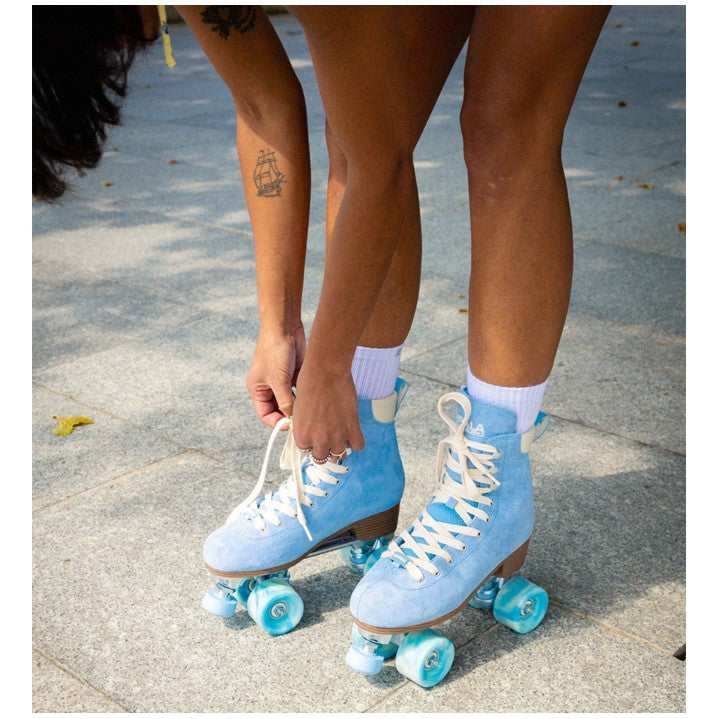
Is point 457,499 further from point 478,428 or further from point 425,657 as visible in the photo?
point 425,657

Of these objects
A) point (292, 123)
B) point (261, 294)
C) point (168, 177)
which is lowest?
point (168, 177)

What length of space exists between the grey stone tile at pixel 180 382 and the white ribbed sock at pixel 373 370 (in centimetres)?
78

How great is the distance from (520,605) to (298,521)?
0.46 m

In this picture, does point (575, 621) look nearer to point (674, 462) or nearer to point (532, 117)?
point (674, 462)

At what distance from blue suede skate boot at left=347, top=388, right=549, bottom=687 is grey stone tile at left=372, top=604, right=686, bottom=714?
0.04 m

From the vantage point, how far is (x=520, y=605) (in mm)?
1848

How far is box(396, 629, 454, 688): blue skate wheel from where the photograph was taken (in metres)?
1.70

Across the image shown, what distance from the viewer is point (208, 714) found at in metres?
1.66

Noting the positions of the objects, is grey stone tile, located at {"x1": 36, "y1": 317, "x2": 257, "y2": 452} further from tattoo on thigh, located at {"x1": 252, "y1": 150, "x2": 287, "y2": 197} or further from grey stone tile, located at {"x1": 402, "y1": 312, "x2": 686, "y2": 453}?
tattoo on thigh, located at {"x1": 252, "y1": 150, "x2": 287, "y2": 197}

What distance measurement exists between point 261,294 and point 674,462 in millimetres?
1201

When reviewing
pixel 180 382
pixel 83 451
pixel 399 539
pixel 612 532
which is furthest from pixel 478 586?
pixel 180 382

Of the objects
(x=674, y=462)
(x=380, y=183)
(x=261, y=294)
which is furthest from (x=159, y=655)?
(x=674, y=462)

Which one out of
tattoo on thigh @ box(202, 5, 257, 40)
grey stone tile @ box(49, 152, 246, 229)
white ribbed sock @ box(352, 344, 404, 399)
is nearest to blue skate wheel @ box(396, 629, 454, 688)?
white ribbed sock @ box(352, 344, 404, 399)

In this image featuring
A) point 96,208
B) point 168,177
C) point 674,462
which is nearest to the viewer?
point 674,462
